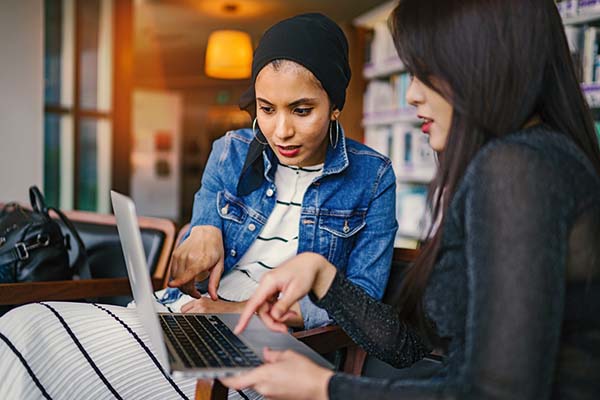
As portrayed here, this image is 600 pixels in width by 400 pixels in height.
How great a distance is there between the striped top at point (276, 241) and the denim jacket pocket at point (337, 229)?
Answer: 7cm

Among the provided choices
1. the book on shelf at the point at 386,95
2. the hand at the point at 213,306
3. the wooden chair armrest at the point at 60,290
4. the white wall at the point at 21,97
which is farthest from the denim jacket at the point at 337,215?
the white wall at the point at 21,97

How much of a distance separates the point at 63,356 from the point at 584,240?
2.78 ft

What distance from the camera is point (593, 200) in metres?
0.72

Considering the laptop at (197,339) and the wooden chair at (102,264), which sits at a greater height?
the laptop at (197,339)

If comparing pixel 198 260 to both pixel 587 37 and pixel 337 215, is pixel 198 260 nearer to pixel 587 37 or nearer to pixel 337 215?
pixel 337 215

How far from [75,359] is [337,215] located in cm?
61

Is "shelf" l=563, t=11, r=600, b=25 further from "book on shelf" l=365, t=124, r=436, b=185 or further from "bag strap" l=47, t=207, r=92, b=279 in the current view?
"bag strap" l=47, t=207, r=92, b=279

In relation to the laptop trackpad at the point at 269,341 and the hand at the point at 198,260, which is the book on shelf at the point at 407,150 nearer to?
the hand at the point at 198,260

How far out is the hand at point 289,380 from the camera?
0.75 m

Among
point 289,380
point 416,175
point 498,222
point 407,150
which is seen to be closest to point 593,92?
point 416,175

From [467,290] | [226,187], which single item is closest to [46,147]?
[226,187]

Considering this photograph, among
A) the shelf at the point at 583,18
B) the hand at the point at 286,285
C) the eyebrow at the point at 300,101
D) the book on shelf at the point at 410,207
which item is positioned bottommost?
the book on shelf at the point at 410,207

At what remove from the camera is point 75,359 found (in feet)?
3.51

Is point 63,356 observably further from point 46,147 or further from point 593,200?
point 46,147
